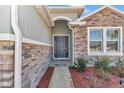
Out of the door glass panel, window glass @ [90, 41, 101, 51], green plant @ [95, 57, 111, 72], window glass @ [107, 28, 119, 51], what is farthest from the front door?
green plant @ [95, 57, 111, 72]

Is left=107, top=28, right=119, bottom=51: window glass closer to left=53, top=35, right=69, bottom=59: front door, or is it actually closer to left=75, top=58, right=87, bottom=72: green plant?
left=75, top=58, right=87, bottom=72: green plant

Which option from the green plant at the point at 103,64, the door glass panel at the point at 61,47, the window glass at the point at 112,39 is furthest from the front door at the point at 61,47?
the green plant at the point at 103,64

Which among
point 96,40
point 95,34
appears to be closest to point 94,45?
point 96,40

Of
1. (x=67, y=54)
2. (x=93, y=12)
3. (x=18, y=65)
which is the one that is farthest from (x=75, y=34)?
(x=18, y=65)

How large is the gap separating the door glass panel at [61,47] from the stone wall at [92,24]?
3081mm

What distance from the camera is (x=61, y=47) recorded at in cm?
1402

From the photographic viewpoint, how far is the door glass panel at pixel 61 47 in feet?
45.3

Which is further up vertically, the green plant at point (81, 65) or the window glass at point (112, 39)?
the window glass at point (112, 39)

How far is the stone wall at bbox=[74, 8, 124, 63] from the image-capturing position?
10.7 m

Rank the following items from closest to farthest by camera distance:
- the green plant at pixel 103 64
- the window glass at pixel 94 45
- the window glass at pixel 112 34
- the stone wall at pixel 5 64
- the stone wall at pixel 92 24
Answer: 1. the stone wall at pixel 5 64
2. the green plant at pixel 103 64
3. the stone wall at pixel 92 24
4. the window glass at pixel 112 34
5. the window glass at pixel 94 45

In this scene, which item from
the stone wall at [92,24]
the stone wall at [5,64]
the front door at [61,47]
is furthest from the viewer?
the front door at [61,47]

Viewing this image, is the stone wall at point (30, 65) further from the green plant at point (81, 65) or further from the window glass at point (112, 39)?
the window glass at point (112, 39)

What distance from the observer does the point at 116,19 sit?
10.8 meters
